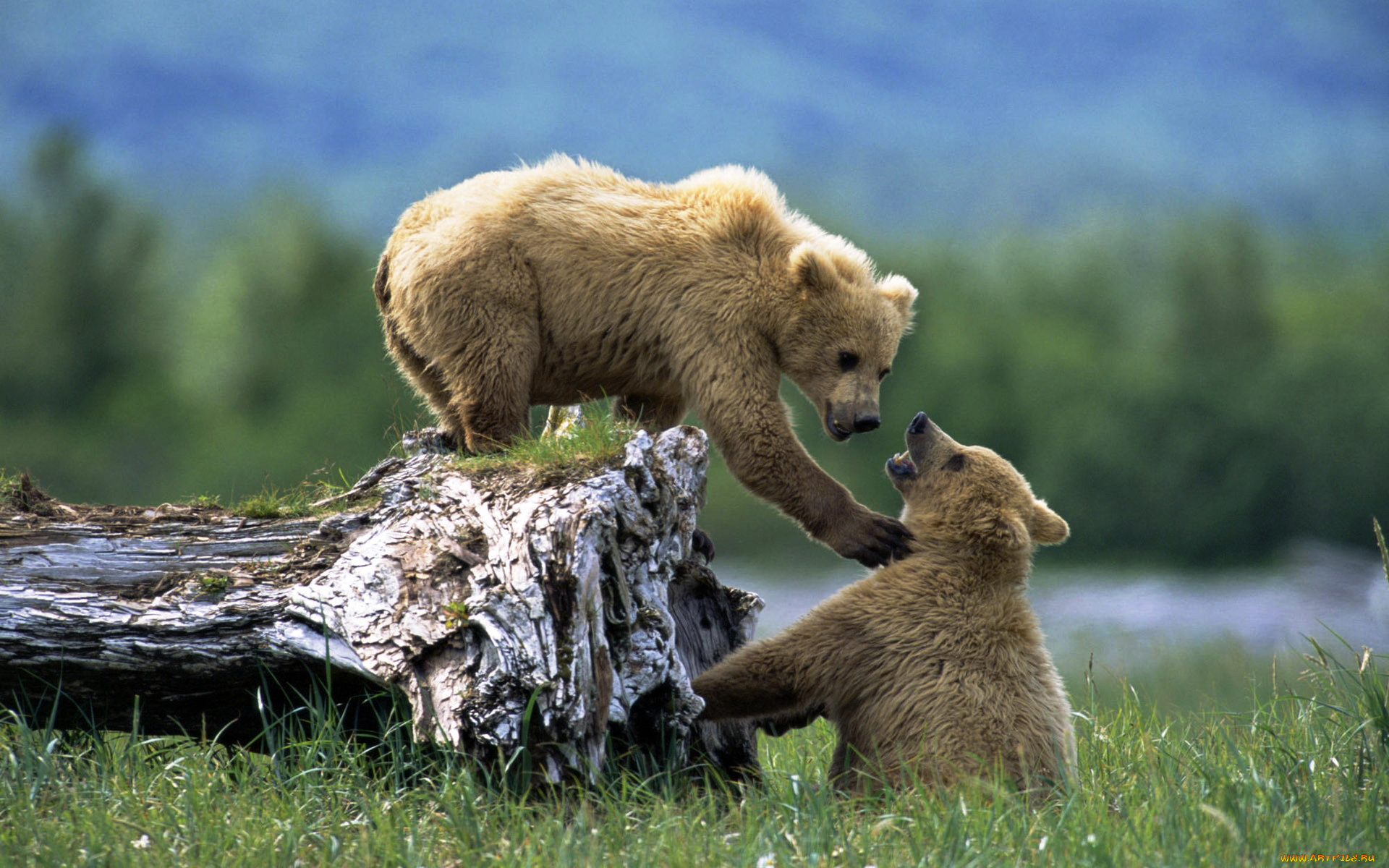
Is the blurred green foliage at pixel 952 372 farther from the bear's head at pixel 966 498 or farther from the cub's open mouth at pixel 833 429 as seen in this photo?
the bear's head at pixel 966 498

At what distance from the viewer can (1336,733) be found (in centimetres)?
515

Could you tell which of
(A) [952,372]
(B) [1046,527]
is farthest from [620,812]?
(A) [952,372]

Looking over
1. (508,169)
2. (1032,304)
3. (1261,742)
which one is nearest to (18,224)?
(1032,304)

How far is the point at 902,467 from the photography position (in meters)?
5.50

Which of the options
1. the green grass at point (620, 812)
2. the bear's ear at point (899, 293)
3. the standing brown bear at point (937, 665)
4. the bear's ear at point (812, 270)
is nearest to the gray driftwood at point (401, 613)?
the green grass at point (620, 812)

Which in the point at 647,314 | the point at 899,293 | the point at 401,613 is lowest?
the point at 401,613

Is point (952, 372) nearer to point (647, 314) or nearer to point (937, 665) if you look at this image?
point (647, 314)

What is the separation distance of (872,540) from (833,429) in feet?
2.79

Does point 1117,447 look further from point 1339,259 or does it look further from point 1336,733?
point 1339,259

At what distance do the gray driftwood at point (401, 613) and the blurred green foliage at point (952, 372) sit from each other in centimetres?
2329

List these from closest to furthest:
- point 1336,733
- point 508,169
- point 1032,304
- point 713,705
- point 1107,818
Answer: point 1107,818
point 713,705
point 1336,733
point 508,169
point 1032,304

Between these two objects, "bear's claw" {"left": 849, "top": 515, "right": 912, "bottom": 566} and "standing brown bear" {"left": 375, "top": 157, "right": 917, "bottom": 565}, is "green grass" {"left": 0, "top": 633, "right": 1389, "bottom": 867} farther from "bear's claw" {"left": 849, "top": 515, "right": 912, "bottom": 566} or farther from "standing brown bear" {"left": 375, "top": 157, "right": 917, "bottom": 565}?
"standing brown bear" {"left": 375, "top": 157, "right": 917, "bottom": 565}

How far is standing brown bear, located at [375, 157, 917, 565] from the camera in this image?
5.66 metres

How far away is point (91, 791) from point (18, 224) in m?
59.3
